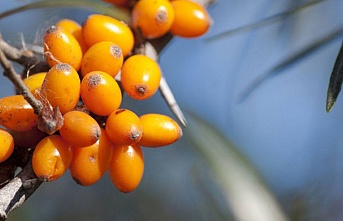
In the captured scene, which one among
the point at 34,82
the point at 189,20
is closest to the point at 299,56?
the point at 189,20

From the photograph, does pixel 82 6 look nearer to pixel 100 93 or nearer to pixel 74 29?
pixel 74 29

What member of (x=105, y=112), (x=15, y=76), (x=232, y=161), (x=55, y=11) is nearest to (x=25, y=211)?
(x=232, y=161)

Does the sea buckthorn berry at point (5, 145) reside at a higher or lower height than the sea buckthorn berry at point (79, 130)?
lower

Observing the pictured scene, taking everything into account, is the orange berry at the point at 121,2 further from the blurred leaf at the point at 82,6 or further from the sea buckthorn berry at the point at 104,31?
the sea buckthorn berry at the point at 104,31

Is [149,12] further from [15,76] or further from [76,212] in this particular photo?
[76,212]

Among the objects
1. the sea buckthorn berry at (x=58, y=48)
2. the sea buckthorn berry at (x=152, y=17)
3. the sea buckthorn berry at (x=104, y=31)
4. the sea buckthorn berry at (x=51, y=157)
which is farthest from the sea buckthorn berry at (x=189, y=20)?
the sea buckthorn berry at (x=51, y=157)
